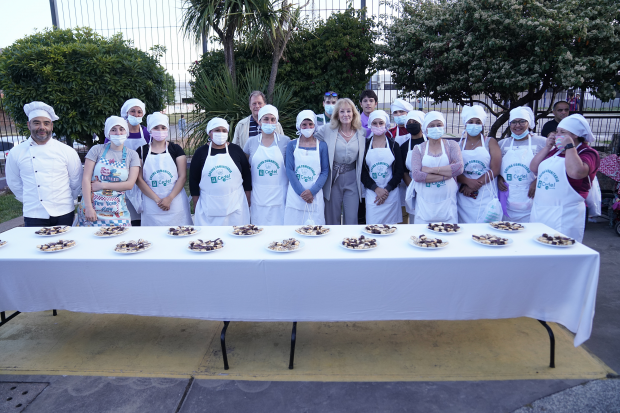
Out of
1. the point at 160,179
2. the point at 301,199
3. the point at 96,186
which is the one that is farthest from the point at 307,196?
the point at 96,186

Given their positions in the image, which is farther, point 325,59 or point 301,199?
point 325,59

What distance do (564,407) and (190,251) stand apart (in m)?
2.44

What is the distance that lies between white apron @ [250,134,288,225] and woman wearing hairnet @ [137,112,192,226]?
0.69m

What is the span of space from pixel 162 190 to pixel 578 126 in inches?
141

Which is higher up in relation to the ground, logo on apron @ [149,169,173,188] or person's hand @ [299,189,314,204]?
logo on apron @ [149,169,173,188]

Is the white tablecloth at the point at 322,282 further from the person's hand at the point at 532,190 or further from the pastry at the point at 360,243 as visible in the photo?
the person's hand at the point at 532,190

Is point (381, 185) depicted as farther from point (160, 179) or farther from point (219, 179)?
point (160, 179)

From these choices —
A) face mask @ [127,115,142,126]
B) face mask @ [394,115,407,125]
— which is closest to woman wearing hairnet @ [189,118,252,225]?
face mask @ [127,115,142,126]

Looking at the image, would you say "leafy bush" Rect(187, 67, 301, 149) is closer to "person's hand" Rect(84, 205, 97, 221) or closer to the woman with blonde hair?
the woman with blonde hair

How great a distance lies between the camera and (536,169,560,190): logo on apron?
3.39 m

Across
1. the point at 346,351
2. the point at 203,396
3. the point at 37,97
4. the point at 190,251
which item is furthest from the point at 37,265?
the point at 37,97

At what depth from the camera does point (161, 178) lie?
13.2 feet

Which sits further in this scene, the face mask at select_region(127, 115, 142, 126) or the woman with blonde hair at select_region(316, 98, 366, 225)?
the face mask at select_region(127, 115, 142, 126)

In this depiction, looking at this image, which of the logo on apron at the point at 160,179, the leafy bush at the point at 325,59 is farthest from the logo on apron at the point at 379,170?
Result: the leafy bush at the point at 325,59
